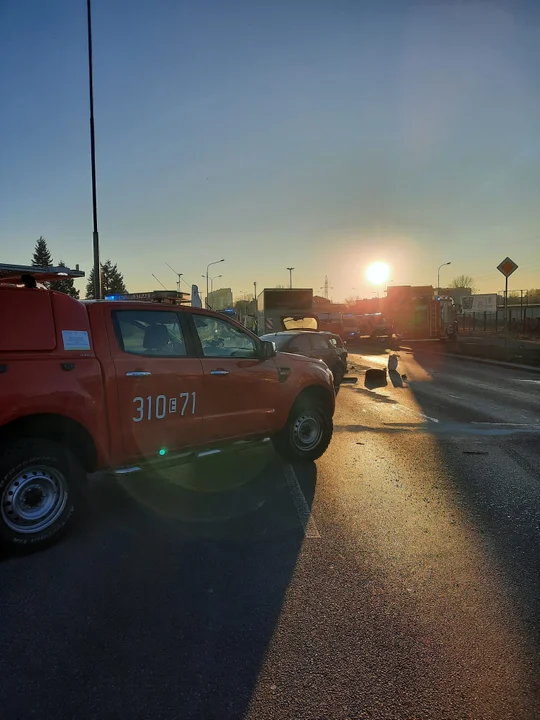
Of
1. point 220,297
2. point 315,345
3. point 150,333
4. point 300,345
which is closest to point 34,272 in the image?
point 150,333

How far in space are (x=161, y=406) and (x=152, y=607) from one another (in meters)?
1.83

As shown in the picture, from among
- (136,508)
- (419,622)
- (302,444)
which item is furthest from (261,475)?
(419,622)

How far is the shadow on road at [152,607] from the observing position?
242 cm

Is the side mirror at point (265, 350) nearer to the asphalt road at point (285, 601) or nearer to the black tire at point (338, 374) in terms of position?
the asphalt road at point (285, 601)

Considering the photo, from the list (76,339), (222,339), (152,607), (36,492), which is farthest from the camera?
(222,339)

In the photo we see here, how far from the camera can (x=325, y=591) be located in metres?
3.32

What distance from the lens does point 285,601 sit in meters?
3.21

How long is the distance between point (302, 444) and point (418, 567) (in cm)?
283

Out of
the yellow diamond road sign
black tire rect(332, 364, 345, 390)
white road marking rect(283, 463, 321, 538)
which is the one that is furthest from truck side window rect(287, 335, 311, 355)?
the yellow diamond road sign

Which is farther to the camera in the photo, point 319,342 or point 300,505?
point 319,342

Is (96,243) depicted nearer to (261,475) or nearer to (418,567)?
(261,475)

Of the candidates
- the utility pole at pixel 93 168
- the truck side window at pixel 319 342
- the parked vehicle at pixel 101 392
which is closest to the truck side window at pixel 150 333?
the parked vehicle at pixel 101 392

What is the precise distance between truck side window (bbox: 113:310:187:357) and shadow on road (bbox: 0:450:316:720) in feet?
4.98

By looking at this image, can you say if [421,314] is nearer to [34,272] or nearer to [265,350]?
[265,350]
